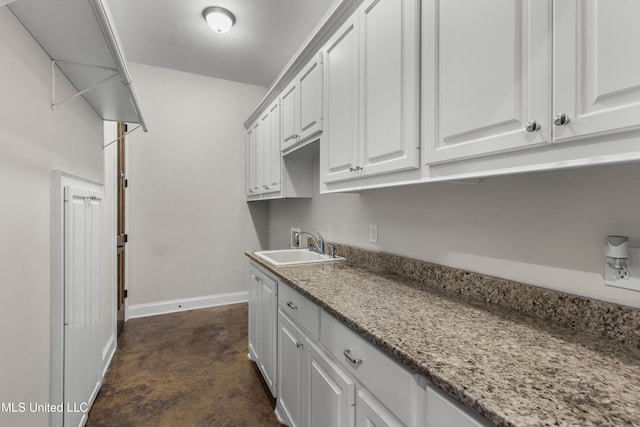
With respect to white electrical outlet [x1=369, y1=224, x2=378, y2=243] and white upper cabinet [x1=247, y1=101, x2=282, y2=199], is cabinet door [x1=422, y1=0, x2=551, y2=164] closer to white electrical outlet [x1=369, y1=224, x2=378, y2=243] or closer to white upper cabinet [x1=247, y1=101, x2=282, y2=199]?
white electrical outlet [x1=369, y1=224, x2=378, y2=243]

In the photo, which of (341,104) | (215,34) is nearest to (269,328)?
(341,104)

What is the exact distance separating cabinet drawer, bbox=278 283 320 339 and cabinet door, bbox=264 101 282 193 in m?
1.28

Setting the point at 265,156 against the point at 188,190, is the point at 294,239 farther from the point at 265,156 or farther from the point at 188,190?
the point at 188,190

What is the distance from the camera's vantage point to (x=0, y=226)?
3.20 ft

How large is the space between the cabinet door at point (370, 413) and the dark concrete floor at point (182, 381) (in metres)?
1.05

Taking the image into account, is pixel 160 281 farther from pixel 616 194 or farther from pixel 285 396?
pixel 616 194

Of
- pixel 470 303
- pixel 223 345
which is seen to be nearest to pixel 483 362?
pixel 470 303

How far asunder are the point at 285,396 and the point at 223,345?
4.27 feet

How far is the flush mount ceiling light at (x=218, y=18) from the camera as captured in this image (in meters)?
2.42

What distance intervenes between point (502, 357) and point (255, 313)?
179cm

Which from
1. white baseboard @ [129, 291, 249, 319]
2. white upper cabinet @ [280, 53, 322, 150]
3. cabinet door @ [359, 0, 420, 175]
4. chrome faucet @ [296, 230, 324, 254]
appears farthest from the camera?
white baseboard @ [129, 291, 249, 319]

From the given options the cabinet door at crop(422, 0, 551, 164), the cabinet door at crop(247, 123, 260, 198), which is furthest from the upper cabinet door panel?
the cabinet door at crop(247, 123, 260, 198)

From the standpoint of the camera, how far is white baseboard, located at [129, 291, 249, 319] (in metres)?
3.38

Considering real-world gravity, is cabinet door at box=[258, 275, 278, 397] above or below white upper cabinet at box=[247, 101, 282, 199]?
below
